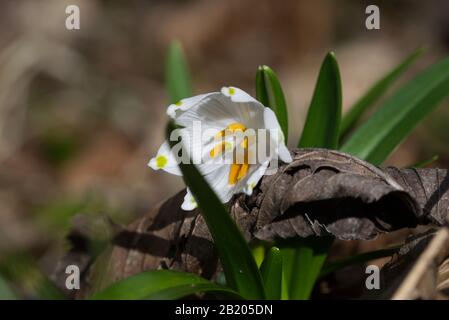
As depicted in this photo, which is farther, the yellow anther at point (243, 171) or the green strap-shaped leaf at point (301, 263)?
the green strap-shaped leaf at point (301, 263)

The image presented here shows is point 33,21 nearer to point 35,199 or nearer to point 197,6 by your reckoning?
point 197,6

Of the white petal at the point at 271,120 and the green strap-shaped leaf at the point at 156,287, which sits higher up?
the white petal at the point at 271,120

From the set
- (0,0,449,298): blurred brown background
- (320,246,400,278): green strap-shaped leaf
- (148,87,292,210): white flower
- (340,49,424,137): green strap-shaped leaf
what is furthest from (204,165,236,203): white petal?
(0,0,449,298): blurred brown background

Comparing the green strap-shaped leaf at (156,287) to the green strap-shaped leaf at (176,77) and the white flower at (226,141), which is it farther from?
the green strap-shaped leaf at (176,77)

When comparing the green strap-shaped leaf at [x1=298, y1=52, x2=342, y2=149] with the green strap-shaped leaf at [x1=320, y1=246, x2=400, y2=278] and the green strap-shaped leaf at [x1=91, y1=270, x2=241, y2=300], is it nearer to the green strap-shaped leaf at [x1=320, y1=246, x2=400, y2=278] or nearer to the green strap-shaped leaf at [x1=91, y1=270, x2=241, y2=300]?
the green strap-shaped leaf at [x1=320, y1=246, x2=400, y2=278]

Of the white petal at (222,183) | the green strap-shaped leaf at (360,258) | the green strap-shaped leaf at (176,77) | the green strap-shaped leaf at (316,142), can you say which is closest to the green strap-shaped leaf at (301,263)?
the green strap-shaped leaf at (316,142)

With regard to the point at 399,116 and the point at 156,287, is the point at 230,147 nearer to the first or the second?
the point at 156,287
